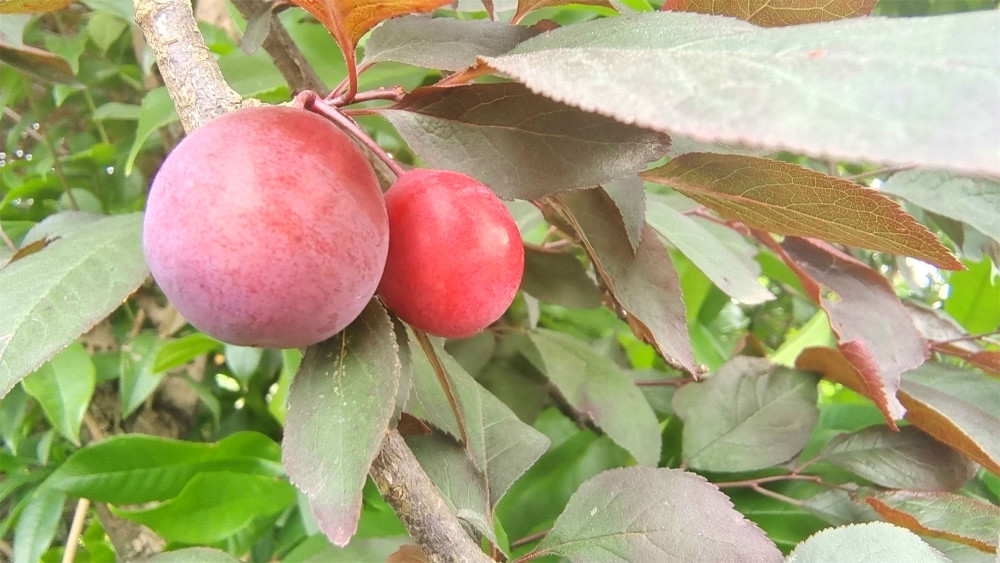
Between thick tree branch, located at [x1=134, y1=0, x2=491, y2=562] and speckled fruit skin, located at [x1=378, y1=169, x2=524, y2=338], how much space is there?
80 mm

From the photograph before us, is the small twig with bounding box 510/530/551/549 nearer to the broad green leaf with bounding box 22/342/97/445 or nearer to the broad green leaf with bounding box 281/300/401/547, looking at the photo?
the broad green leaf with bounding box 281/300/401/547

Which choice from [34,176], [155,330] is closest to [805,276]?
[155,330]

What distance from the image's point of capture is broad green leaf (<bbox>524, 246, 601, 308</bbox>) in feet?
2.11

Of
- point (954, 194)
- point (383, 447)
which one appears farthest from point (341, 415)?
point (954, 194)

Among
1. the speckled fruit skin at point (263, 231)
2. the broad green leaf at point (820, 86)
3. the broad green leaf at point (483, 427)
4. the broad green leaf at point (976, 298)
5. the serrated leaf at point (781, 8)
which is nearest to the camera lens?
the broad green leaf at point (820, 86)

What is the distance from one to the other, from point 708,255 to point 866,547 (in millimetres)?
268

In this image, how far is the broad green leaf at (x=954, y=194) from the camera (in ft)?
2.23

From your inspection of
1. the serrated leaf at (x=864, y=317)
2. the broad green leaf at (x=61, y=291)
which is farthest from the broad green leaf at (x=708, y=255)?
the broad green leaf at (x=61, y=291)

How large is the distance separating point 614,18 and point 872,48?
0.14 m

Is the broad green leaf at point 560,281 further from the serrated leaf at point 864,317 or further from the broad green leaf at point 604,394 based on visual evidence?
the serrated leaf at point 864,317

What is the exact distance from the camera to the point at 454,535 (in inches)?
15.0

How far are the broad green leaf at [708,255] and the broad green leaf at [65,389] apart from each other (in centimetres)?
60

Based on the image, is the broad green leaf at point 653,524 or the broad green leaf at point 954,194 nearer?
the broad green leaf at point 653,524

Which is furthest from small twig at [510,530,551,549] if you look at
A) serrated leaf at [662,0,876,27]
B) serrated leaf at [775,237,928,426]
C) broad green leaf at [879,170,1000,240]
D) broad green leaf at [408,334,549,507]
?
broad green leaf at [879,170,1000,240]
